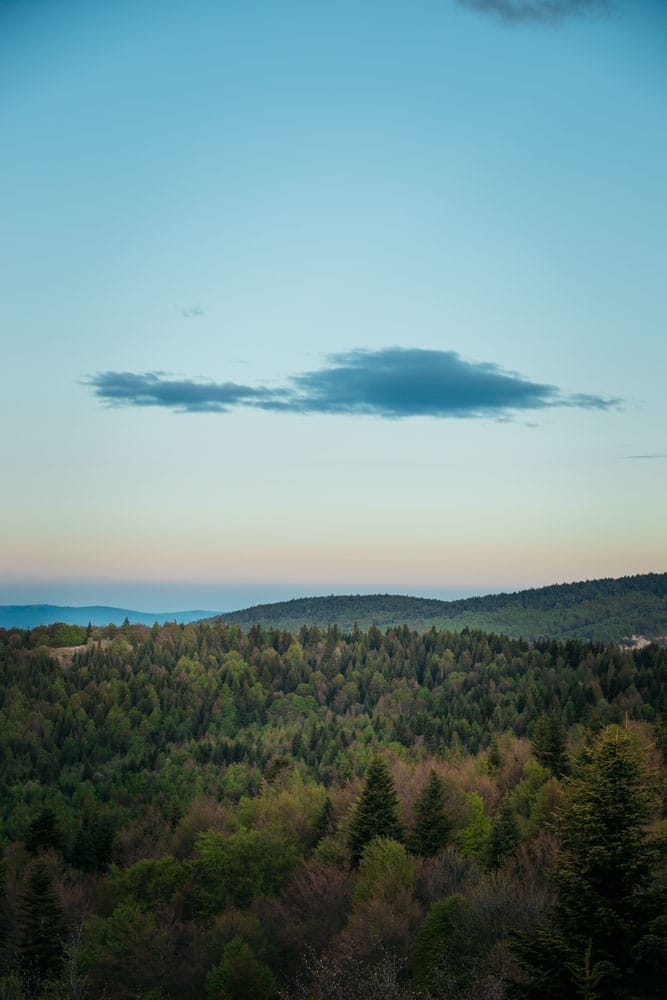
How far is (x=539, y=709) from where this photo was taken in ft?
506

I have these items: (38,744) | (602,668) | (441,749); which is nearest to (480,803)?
(441,749)

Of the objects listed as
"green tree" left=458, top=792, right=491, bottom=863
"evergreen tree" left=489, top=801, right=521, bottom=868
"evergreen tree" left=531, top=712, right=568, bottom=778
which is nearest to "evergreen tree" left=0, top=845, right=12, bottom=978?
"green tree" left=458, top=792, right=491, bottom=863

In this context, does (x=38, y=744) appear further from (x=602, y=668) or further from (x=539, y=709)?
(x=602, y=668)

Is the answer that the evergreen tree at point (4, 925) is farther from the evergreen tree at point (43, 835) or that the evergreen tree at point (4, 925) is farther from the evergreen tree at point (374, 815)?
the evergreen tree at point (374, 815)

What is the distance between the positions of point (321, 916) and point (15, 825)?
89891 millimetres

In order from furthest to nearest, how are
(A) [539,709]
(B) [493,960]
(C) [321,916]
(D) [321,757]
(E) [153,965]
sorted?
(D) [321,757]
(A) [539,709]
(C) [321,916]
(E) [153,965]
(B) [493,960]

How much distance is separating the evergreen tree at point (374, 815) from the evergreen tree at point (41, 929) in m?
23.1

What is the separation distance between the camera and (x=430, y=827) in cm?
6456

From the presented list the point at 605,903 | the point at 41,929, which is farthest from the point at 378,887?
the point at 605,903

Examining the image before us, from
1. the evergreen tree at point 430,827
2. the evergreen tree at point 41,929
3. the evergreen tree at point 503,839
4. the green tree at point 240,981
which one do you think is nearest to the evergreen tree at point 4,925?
the evergreen tree at point 41,929

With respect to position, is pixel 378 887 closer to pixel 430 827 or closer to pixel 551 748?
pixel 430 827

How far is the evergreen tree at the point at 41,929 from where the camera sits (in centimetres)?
5875

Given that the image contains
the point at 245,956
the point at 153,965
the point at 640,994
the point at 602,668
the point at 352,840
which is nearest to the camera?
the point at 640,994

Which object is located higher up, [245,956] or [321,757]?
[245,956]
